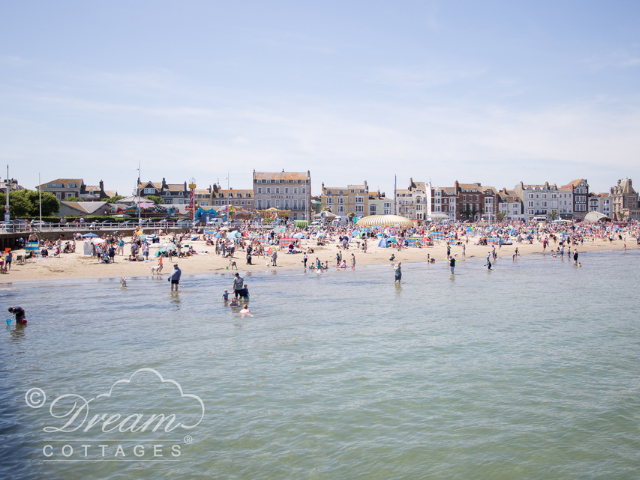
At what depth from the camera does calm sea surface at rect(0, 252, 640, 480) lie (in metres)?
7.91

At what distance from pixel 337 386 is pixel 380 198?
109149 millimetres

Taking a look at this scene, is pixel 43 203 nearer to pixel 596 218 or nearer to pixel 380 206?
pixel 380 206

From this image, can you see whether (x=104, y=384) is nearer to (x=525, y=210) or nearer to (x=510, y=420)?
(x=510, y=420)

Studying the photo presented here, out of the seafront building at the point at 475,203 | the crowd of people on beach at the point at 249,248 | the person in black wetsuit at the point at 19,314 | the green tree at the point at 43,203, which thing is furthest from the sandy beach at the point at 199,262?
the seafront building at the point at 475,203

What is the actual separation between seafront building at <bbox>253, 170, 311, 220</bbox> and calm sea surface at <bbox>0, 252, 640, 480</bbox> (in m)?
88.4

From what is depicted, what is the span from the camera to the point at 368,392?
10719 mm

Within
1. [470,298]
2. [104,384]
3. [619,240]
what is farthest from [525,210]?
[104,384]

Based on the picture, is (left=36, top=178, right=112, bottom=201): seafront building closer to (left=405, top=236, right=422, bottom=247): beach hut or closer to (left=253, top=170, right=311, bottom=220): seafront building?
(left=253, top=170, right=311, bottom=220): seafront building

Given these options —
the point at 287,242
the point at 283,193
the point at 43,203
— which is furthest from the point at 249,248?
the point at 283,193

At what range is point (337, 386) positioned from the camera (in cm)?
1105

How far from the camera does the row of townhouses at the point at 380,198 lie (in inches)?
4331

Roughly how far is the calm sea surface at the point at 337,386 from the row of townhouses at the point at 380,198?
293 feet

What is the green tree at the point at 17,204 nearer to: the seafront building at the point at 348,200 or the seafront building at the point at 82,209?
the seafront building at the point at 82,209

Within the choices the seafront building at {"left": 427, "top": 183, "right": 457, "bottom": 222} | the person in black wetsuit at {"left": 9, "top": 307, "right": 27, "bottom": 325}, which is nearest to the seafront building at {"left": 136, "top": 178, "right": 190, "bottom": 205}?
the seafront building at {"left": 427, "top": 183, "right": 457, "bottom": 222}
